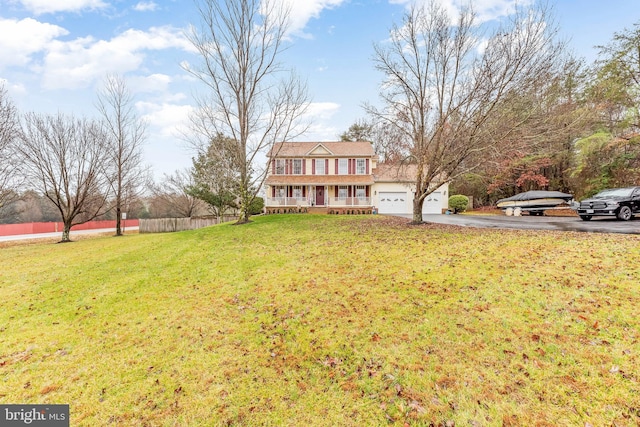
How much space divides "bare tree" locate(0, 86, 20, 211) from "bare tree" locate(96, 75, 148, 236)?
15.5ft

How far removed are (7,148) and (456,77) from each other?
24913 millimetres

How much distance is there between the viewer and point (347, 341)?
12.9 feet

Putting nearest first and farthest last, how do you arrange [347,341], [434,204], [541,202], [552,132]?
[347,341], [552,132], [541,202], [434,204]

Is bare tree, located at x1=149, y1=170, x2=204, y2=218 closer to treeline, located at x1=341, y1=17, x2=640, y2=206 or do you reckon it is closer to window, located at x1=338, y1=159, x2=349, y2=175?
window, located at x1=338, y1=159, x2=349, y2=175

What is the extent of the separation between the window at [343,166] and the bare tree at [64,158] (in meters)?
18.4

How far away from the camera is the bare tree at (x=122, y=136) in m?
19.5

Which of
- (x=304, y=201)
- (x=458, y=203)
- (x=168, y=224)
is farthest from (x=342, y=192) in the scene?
(x=168, y=224)

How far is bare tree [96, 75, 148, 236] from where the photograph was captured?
768 inches

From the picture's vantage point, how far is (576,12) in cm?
969

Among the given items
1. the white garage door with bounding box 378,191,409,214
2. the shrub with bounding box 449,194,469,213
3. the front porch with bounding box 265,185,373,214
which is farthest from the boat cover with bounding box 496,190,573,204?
the front porch with bounding box 265,185,373,214

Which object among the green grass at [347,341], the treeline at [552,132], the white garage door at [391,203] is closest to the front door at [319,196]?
the white garage door at [391,203]

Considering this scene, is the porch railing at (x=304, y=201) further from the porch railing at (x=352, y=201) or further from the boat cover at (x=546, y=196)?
the boat cover at (x=546, y=196)

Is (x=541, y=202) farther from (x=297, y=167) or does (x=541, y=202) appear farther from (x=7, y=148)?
(x=7, y=148)

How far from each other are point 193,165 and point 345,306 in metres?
26.9
